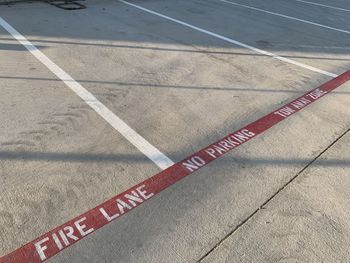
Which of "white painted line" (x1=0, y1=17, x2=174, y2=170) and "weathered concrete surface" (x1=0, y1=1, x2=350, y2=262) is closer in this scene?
"weathered concrete surface" (x1=0, y1=1, x2=350, y2=262)

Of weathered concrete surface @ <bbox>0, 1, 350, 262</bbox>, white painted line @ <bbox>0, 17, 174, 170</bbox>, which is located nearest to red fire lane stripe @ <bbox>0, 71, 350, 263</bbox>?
weathered concrete surface @ <bbox>0, 1, 350, 262</bbox>

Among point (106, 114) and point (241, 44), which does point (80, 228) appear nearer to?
point (106, 114)

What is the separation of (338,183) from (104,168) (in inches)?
115

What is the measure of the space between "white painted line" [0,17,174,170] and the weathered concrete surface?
0.35ft

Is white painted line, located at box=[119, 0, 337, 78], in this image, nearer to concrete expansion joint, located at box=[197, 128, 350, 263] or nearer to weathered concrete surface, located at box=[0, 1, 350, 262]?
weathered concrete surface, located at box=[0, 1, 350, 262]

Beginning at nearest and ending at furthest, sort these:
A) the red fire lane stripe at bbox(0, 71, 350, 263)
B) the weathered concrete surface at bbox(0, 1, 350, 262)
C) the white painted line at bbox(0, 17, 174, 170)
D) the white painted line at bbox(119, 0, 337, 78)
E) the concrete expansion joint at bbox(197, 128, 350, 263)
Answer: the red fire lane stripe at bbox(0, 71, 350, 263), the concrete expansion joint at bbox(197, 128, 350, 263), the weathered concrete surface at bbox(0, 1, 350, 262), the white painted line at bbox(0, 17, 174, 170), the white painted line at bbox(119, 0, 337, 78)

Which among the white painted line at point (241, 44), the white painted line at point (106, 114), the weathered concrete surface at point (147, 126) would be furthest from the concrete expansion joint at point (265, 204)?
the white painted line at point (241, 44)

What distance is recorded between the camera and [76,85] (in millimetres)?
6602

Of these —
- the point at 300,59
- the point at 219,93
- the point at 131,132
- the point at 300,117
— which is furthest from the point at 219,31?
the point at 131,132

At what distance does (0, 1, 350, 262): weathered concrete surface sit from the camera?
3.81 m

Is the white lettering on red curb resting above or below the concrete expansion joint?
below

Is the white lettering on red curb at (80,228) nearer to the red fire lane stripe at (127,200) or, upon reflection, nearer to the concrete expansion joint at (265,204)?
the red fire lane stripe at (127,200)

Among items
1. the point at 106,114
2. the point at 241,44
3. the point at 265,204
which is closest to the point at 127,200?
the point at 265,204

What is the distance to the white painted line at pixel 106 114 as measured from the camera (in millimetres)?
4884
